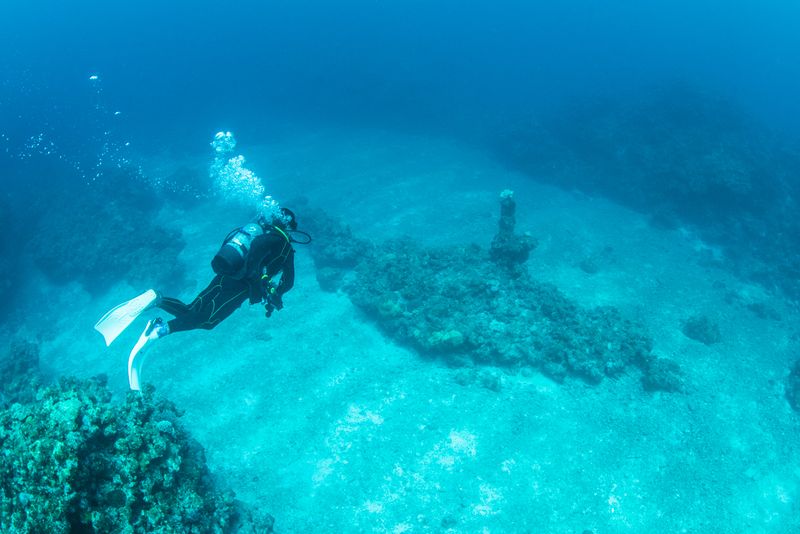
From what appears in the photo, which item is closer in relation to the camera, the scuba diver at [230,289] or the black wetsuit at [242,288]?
the scuba diver at [230,289]

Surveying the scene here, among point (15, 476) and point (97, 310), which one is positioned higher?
point (15, 476)

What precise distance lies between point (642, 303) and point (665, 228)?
950 cm

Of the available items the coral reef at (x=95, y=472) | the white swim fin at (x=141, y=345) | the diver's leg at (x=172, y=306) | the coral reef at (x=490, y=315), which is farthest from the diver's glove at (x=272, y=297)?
the coral reef at (x=490, y=315)

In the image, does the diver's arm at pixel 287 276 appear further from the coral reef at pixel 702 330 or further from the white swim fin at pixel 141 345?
the coral reef at pixel 702 330

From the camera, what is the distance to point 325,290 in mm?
15523

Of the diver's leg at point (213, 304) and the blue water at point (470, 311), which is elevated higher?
the diver's leg at point (213, 304)

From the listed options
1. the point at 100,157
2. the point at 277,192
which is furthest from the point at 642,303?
the point at 100,157

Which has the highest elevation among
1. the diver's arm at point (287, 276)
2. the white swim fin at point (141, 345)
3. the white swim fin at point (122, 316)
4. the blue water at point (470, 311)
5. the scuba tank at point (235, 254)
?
the scuba tank at point (235, 254)

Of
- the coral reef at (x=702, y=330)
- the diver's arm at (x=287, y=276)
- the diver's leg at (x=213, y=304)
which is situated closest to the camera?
the diver's leg at (x=213, y=304)

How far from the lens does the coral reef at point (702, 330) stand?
13.8 meters

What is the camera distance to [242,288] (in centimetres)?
734

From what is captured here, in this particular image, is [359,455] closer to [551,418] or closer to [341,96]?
[551,418]

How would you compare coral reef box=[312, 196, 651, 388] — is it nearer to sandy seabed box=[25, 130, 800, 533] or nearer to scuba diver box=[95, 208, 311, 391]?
sandy seabed box=[25, 130, 800, 533]

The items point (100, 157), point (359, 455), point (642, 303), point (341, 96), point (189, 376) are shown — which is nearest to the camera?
point (359, 455)
